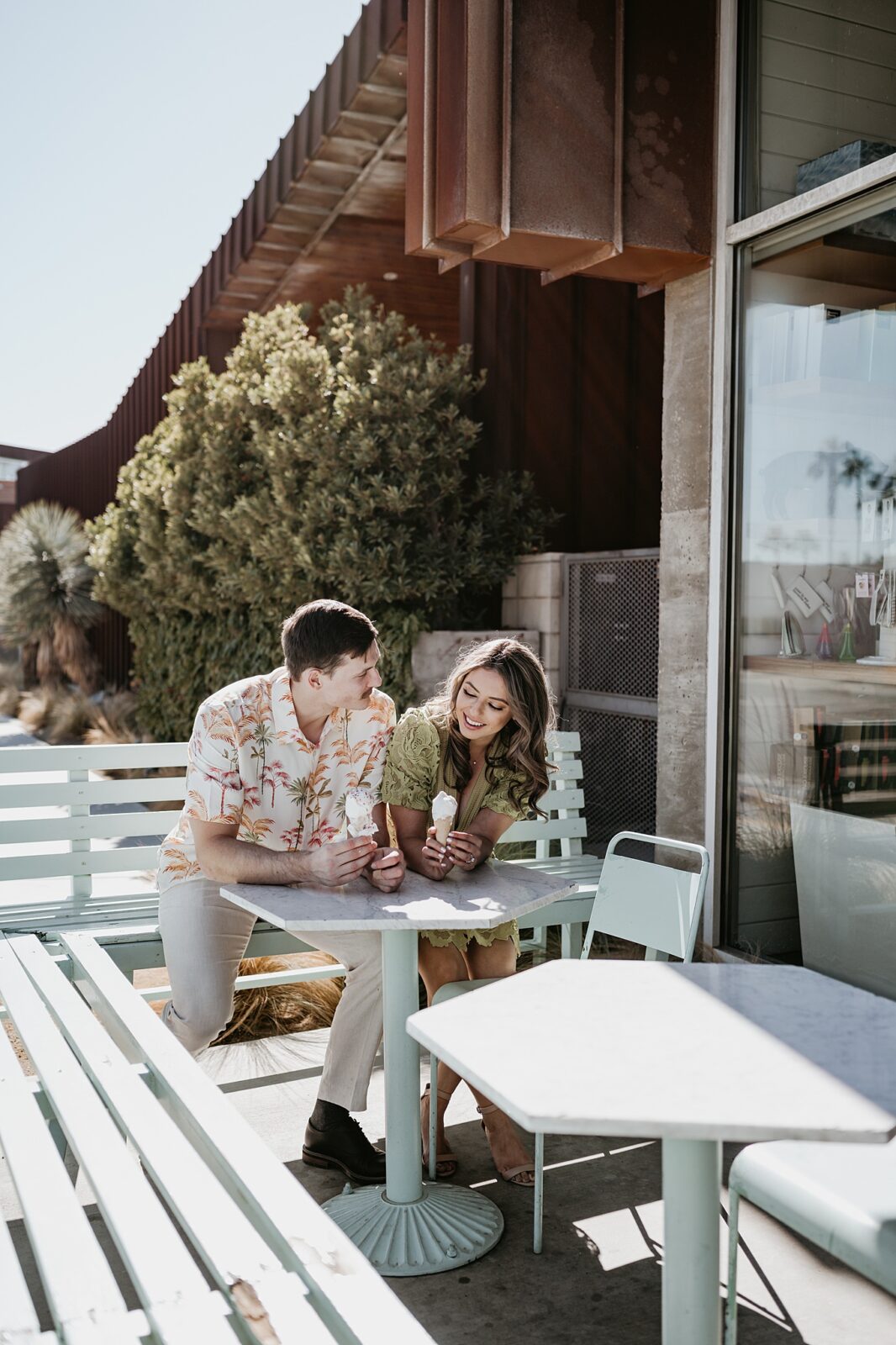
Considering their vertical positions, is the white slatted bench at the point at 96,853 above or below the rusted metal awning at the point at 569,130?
below

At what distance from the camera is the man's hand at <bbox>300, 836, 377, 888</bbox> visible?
2980 millimetres

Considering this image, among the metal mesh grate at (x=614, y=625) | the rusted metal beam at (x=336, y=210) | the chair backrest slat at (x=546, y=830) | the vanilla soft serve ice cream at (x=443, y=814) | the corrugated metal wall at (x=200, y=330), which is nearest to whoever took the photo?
the vanilla soft serve ice cream at (x=443, y=814)

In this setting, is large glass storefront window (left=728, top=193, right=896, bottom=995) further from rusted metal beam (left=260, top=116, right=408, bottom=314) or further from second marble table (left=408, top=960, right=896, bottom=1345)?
rusted metal beam (left=260, top=116, right=408, bottom=314)

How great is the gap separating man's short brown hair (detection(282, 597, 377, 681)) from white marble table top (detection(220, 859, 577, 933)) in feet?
1.99

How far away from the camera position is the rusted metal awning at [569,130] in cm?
462

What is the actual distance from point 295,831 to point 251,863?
377 mm

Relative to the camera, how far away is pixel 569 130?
4730 millimetres

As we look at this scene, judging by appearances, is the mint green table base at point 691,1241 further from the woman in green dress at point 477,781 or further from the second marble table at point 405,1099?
the woman in green dress at point 477,781

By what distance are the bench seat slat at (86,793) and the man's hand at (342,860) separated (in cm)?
131

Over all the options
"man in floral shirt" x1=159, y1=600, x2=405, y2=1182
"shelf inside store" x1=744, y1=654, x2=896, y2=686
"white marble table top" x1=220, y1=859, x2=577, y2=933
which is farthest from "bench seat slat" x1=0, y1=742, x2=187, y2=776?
"shelf inside store" x1=744, y1=654, x2=896, y2=686

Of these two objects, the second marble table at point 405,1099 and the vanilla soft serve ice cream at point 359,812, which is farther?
A: the vanilla soft serve ice cream at point 359,812

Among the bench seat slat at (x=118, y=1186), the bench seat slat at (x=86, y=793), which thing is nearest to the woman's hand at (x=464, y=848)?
the bench seat slat at (x=118, y=1186)

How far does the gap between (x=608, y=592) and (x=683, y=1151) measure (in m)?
4.77

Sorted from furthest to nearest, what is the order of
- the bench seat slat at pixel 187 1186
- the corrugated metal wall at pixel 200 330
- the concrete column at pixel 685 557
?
the corrugated metal wall at pixel 200 330 → the concrete column at pixel 685 557 → the bench seat slat at pixel 187 1186
